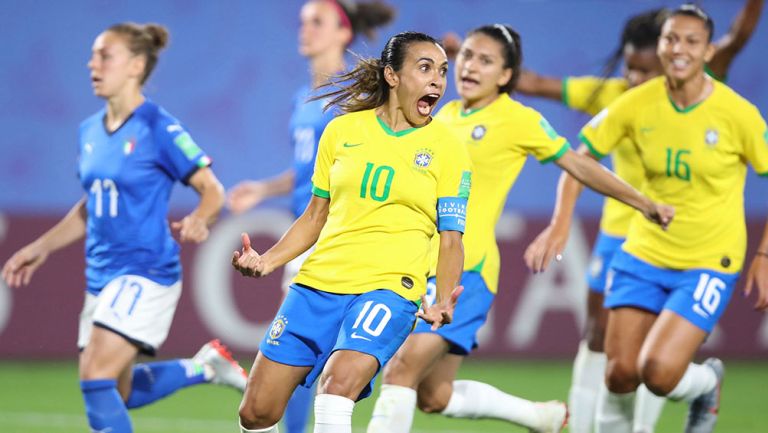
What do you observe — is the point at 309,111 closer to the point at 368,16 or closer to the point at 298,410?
the point at 368,16

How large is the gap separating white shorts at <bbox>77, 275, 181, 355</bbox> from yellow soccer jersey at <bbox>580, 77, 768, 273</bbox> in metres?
2.35

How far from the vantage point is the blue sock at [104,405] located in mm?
6062

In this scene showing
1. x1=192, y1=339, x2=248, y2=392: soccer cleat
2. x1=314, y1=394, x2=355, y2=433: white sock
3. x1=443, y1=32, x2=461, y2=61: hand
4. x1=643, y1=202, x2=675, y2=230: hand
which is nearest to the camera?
x1=314, y1=394, x2=355, y2=433: white sock

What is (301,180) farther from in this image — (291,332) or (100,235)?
(291,332)

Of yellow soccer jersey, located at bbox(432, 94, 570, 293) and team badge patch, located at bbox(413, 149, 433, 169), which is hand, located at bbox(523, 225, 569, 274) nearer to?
yellow soccer jersey, located at bbox(432, 94, 570, 293)

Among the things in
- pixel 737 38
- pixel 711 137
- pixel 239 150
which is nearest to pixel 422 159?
pixel 711 137

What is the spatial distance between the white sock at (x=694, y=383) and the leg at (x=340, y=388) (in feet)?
6.70

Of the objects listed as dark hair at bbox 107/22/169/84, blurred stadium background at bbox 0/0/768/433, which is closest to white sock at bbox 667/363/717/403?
dark hair at bbox 107/22/169/84

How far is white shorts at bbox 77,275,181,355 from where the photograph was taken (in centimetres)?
617

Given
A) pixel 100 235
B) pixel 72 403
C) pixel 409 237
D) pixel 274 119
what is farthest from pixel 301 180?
pixel 274 119

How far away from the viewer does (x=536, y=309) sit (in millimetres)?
11555

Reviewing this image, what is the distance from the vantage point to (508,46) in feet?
20.8

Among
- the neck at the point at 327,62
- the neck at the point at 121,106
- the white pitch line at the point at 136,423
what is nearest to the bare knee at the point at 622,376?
the white pitch line at the point at 136,423

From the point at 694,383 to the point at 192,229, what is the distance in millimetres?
2593
